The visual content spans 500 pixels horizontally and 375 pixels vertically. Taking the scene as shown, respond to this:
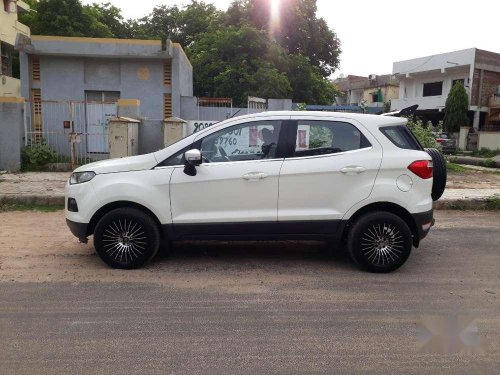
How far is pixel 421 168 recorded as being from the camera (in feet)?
16.8

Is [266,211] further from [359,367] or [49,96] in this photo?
[49,96]

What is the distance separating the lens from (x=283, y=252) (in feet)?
20.0

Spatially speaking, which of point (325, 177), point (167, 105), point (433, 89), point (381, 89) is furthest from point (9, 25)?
point (381, 89)

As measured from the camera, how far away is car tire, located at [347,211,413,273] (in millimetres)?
5137

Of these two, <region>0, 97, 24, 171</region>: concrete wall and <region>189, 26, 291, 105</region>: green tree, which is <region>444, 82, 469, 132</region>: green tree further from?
<region>0, 97, 24, 171</region>: concrete wall

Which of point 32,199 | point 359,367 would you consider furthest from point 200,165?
point 32,199

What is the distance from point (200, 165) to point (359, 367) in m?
2.73

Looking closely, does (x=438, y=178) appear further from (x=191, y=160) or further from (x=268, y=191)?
(x=191, y=160)

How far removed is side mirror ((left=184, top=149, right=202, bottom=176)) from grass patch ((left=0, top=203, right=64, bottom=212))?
4702mm

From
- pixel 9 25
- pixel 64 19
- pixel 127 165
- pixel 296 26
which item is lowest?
pixel 127 165

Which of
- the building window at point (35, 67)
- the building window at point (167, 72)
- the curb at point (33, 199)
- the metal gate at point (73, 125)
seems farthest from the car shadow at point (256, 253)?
the building window at point (35, 67)

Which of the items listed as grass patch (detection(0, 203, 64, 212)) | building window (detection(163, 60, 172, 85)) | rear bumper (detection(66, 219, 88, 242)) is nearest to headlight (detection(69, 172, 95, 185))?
rear bumper (detection(66, 219, 88, 242))

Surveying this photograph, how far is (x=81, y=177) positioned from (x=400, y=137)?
12.0 feet

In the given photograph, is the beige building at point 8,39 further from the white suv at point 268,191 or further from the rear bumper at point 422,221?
the rear bumper at point 422,221
